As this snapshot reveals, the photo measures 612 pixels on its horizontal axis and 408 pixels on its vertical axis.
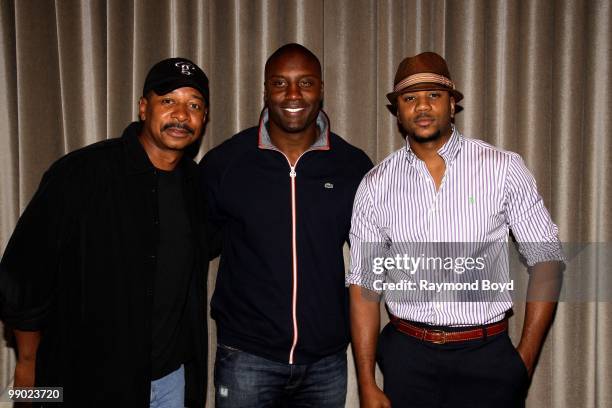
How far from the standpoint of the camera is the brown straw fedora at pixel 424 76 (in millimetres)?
2053

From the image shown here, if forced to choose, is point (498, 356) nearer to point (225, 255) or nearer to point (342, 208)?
point (342, 208)

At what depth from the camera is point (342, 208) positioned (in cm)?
223

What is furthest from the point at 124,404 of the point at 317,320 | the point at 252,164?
the point at 252,164

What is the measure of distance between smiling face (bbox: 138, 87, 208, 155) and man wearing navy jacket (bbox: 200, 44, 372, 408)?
12.5 inches

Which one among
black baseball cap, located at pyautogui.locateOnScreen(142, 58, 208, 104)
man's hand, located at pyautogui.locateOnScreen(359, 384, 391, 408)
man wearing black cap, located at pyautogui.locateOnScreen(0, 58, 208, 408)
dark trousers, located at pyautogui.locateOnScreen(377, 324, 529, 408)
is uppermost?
black baseball cap, located at pyautogui.locateOnScreen(142, 58, 208, 104)

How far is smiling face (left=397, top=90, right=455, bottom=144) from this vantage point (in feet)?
6.66

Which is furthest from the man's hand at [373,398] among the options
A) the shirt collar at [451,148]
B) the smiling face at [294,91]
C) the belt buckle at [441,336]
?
the smiling face at [294,91]

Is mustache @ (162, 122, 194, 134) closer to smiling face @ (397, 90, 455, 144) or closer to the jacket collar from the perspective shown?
the jacket collar

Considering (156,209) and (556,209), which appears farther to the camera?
(556,209)

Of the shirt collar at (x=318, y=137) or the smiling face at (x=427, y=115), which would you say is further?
the shirt collar at (x=318, y=137)

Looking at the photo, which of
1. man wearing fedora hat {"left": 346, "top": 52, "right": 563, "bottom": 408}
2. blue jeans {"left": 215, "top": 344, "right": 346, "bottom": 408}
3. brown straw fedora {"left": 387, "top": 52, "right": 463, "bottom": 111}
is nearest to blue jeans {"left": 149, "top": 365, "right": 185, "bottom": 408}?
blue jeans {"left": 215, "top": 344, "right": 346, "bottom": 408}

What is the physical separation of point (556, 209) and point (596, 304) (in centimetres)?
52

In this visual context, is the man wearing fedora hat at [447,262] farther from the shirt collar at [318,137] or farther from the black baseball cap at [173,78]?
the black baseball cap at [173,78]

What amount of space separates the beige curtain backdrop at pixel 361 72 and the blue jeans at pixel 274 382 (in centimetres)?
103
